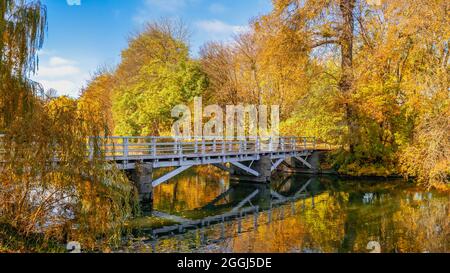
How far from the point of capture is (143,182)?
45.3 ft

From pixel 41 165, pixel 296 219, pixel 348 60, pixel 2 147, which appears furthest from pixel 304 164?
pixel 2 147

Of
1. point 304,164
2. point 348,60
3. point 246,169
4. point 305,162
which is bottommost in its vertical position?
point 246,169

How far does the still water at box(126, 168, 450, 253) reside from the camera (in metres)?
9.08

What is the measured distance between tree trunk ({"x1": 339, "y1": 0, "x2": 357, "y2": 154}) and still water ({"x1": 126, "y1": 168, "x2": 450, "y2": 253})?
11.7ft

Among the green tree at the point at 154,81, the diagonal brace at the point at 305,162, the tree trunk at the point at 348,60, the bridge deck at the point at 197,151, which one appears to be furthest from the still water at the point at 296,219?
the green tree at the point at 154,81

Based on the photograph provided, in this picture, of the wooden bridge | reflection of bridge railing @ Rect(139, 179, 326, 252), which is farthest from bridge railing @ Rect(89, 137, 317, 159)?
reflection of bridge railing @ Rect(139, 179, 326, 252)

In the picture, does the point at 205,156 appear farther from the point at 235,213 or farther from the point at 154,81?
the point at 154,81

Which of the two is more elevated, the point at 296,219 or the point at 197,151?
the point at 197,151

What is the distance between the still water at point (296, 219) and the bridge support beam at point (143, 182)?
45 centimetres

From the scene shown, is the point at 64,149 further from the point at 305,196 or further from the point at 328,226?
the point at 305,196

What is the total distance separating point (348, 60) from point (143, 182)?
42.6 feet

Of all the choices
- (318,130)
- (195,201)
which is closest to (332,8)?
(318,130)

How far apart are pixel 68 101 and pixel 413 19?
557 inches

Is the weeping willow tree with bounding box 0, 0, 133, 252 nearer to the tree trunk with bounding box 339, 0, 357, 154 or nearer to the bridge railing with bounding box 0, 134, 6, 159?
the bridge railing with bounding box 0, 134, 6, 159
